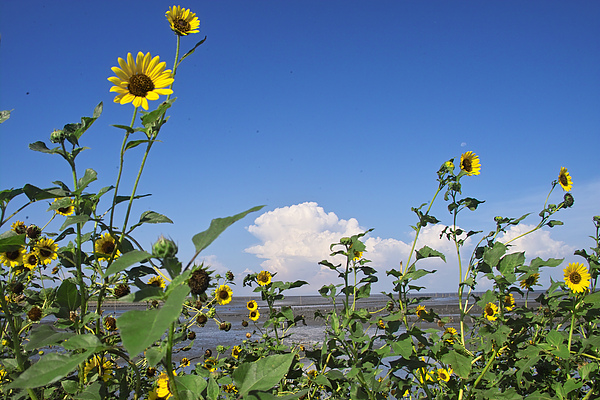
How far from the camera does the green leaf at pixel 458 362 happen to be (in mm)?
1739

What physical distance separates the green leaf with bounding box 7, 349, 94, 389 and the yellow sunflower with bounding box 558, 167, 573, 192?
2.68 meters

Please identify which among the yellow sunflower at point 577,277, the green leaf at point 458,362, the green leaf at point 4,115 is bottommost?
the green leaf at point 458,362

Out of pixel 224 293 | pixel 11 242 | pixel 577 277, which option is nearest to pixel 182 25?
pixel 11 242

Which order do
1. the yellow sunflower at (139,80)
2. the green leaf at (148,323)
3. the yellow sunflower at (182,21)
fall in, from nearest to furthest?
the green leaf at (148,323), the yellow sunflower at (139,80), the yellow sunflower at (182,21)

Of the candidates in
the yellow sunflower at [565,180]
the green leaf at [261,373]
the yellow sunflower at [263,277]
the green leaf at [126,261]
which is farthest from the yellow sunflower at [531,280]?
the green leaf at [126,261]

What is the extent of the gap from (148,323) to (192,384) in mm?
389

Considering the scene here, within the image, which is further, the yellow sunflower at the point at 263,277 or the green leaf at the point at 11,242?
the yellow sunflower at the point at 263,277

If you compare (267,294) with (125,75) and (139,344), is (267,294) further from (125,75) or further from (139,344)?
(139,344)

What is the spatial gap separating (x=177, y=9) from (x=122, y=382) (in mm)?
1086

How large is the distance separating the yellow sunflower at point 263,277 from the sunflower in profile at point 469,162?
1.35m

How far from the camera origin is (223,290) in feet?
9.52

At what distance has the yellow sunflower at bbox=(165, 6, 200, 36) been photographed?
134cm

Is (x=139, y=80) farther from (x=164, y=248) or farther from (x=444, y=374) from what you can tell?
(x=444, y=374)

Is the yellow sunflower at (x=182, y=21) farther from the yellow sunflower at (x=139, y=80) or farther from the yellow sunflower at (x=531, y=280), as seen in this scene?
the yellow sunflower at (x=531, y=280)
